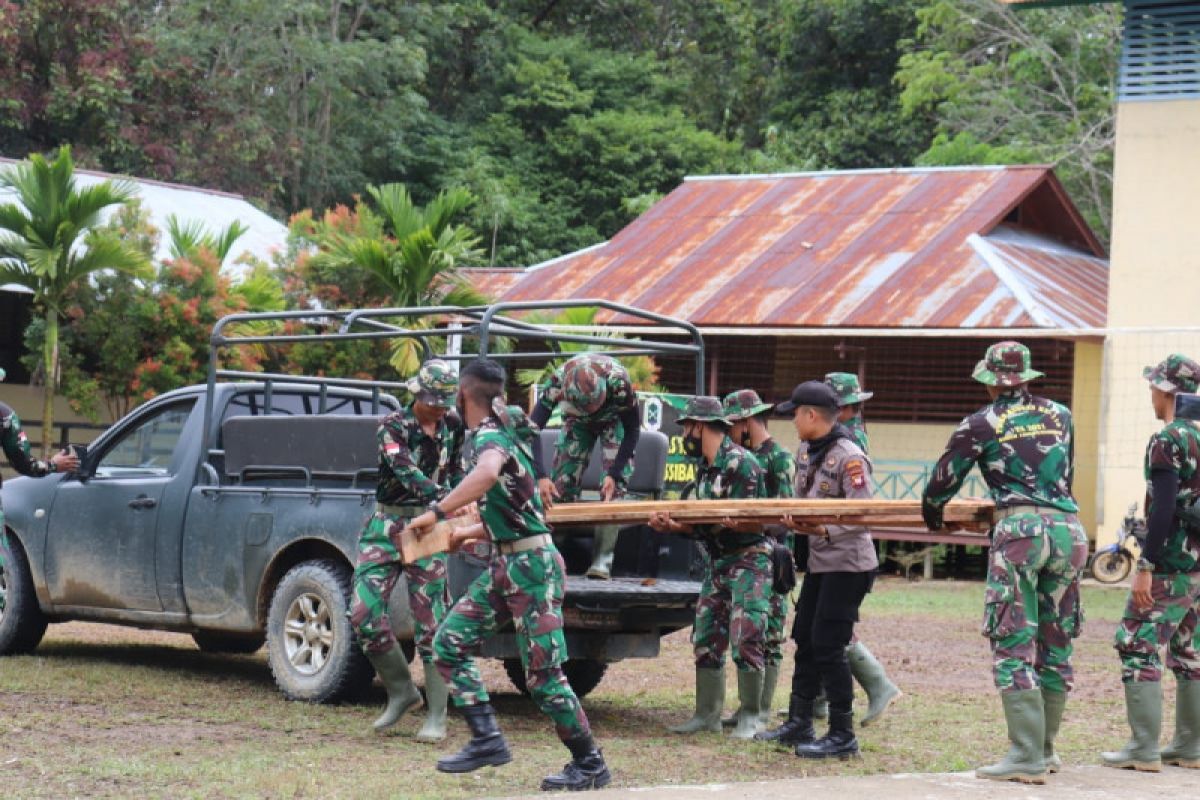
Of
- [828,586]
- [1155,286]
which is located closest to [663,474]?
[828,586]

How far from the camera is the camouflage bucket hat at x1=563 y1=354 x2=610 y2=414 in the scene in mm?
9250

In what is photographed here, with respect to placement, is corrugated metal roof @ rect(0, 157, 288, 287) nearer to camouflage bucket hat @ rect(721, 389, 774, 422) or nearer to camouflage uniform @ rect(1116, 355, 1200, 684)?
camouflage bucket hat @ rect(721, 389, 774, 422)

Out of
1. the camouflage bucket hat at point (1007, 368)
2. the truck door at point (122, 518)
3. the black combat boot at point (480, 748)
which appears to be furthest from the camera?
the truck door at point (122, 518)

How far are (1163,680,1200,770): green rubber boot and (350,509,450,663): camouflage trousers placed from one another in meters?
3.48

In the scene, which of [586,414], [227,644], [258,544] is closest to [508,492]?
[586,414]

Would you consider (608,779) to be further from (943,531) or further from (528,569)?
(943,531)

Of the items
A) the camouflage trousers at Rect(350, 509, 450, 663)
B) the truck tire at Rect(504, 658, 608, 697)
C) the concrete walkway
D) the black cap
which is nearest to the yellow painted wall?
the truck tire at Rect(504, 658, 608, 697)

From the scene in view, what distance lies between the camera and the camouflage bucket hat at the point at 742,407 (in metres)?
9.06

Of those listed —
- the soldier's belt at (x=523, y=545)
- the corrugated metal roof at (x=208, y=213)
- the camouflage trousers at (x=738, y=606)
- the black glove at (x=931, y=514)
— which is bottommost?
the camouflage trousers at (x=738, y=606)

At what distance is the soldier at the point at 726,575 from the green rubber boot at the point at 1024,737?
1.47m

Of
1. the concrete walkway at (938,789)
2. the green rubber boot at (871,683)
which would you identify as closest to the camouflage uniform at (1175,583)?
the concrete walkway at (938,789)

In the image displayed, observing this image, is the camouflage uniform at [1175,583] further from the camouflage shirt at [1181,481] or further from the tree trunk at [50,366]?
the tree trunk at [50,366]

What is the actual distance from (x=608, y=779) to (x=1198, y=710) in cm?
302

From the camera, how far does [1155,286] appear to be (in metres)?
19.9
